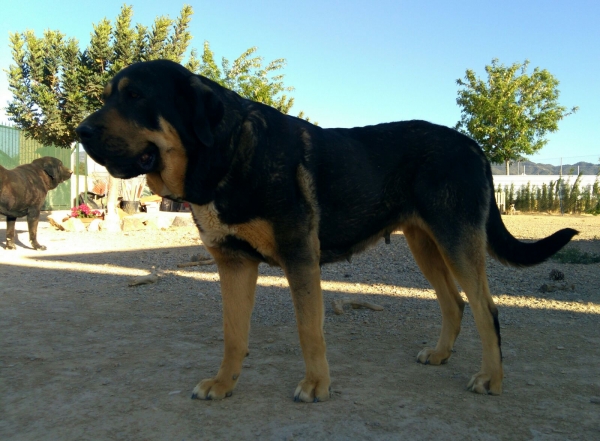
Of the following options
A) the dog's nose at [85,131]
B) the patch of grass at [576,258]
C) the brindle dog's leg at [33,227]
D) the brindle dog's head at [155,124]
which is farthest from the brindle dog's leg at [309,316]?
the brindle dog's leg at [33,227]

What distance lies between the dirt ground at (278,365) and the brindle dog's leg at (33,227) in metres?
3.98

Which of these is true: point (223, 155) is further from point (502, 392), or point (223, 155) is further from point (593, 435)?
point (593, 435)

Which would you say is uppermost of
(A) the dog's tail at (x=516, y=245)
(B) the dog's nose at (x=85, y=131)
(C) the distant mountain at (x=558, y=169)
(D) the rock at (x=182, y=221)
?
(C) the distant mountain at (x=558, y=169)

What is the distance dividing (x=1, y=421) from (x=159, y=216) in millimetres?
12975

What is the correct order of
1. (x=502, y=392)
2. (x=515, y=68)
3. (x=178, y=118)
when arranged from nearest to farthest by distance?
(x=178, y=118) → (x=502, y=392) → (x=515, y=68)

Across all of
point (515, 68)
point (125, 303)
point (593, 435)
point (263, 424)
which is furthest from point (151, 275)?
point (515, 68)

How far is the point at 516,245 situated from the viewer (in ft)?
12.7

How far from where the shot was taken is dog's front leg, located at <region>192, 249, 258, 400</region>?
3340mm

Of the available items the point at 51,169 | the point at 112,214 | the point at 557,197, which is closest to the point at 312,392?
the point at 51,169

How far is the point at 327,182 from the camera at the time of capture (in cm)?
351

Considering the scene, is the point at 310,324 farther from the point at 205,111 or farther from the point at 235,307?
the point at 205,111

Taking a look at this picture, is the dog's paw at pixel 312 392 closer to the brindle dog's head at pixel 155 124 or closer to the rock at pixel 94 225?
the brindle dog's head at pixel 155 124

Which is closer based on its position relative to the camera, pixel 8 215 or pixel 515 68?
pixel 8 215

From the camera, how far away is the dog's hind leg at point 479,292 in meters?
3.44
